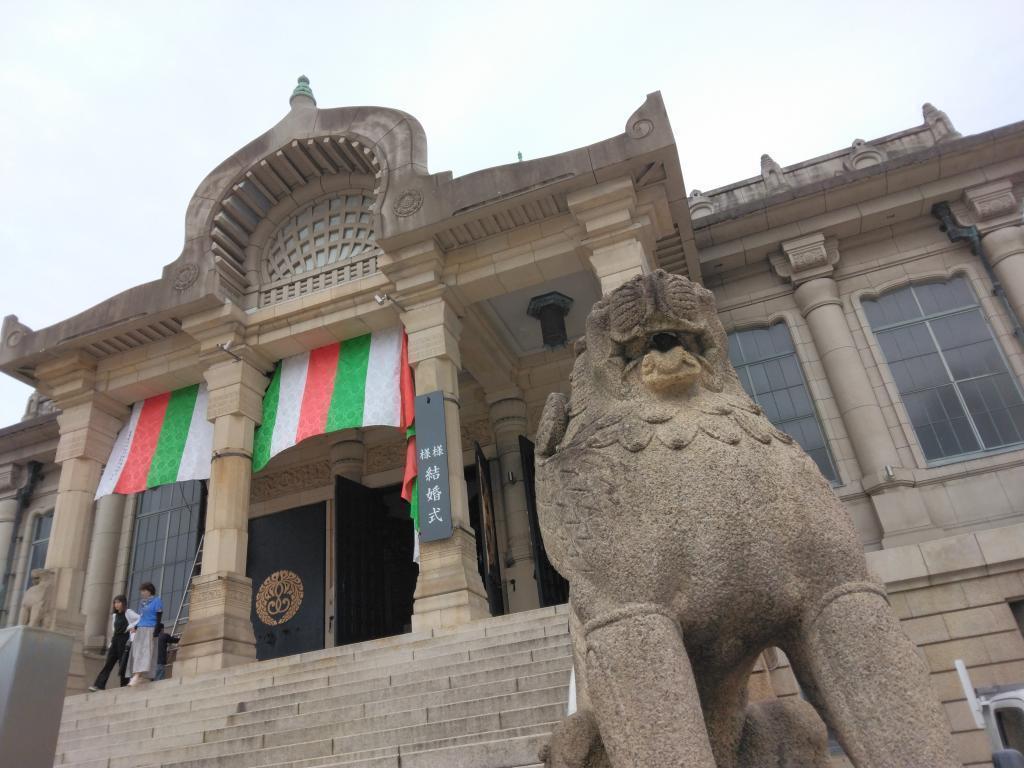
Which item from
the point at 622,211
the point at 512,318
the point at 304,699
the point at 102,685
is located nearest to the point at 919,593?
the point at 622,211

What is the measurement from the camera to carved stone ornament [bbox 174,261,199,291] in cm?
1085

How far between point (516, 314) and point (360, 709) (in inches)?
276

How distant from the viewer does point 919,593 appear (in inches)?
272

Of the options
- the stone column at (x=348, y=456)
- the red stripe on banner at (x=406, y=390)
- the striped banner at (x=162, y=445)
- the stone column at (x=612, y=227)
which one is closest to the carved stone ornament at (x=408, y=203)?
the red stripe on banner at (x=406, y=390)

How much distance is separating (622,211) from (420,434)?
3.89m

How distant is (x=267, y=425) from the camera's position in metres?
10.6

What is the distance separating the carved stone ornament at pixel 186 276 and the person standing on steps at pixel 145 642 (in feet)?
14.7

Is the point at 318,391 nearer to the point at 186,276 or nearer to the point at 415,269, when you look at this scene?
the point at 415,269

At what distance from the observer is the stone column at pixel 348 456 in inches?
519

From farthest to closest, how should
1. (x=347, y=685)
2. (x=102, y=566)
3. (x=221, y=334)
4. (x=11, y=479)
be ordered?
(x=11, y=479) → (x=102, y=566) → (x=221, y=334) → (x=347, y=685)

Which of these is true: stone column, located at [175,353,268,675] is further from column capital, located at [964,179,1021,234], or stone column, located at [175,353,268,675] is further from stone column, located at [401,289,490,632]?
column capital, located at [964,179,1021,234]

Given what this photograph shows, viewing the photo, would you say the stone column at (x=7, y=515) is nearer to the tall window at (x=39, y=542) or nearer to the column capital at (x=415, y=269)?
the tall window at (x=39, y=542)

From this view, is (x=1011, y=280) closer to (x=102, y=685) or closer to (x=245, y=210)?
(x=245, y=210)

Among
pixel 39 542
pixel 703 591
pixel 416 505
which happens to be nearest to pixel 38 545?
pixel 39 542
